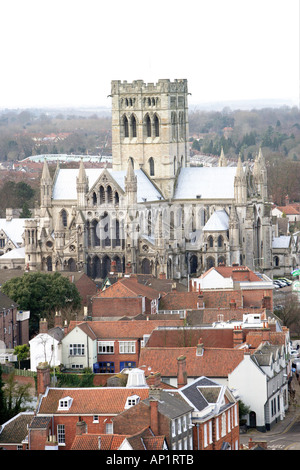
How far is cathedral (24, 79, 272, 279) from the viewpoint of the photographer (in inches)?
4719

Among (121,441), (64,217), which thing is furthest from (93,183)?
(121,441)

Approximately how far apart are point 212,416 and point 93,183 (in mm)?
69722

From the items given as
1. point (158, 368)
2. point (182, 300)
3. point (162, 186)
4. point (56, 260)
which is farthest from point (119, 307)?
point (162, 186)

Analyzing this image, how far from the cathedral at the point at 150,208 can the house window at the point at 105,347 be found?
36064 millimetres

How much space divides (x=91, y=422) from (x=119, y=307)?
3245 cm

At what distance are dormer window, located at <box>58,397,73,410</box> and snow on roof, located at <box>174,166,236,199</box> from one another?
226ft

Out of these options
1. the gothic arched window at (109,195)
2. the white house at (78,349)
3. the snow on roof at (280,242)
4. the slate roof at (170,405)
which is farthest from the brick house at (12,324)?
the snow on roof at (280,242)

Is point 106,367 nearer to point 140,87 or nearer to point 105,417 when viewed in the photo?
point 105,417

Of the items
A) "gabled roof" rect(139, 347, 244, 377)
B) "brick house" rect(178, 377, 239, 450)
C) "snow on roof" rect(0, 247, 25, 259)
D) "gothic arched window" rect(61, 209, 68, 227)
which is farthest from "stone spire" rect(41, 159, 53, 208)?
"brick house" rect(178, 377, 239, 450)

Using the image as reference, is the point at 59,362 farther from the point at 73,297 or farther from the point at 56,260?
the point at 56,260

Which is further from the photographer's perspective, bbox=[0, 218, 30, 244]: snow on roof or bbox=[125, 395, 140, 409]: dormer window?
bbox=[0, 218, 30, 244]: snow on roof

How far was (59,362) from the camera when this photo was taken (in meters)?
76.2

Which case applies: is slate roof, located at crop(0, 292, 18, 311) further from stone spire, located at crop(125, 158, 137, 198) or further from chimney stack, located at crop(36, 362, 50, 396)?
stone spire, located at crop(125, 158, 137, 198)

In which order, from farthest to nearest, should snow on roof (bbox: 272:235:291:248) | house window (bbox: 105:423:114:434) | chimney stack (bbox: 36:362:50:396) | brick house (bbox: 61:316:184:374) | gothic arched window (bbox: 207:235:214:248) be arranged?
snow on roof (bbox: 272:235:291:248) < gothic arched window (bbox: 207:235:214:248) < brick house (bbox: 61:316:184:374) < chimney stack (bbox: 36:362:50:396) < house window (bbox: 105:423:114:434)
